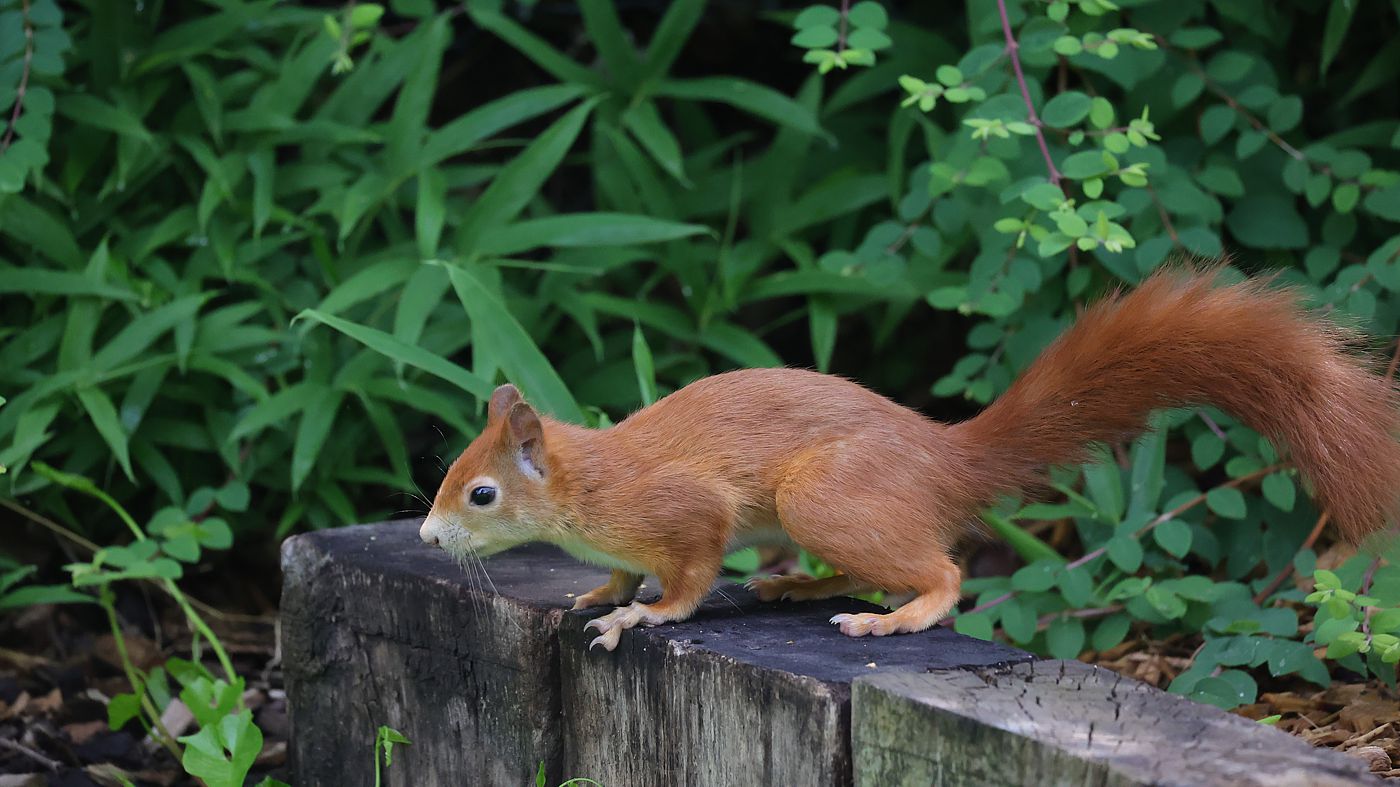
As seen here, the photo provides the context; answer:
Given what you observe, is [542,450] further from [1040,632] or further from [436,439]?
[436,439]

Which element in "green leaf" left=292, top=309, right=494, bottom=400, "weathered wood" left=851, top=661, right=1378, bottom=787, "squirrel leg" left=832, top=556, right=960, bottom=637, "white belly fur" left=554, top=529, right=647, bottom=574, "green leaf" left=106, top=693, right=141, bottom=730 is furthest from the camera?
"green leaf" left=106, top=693, right=141, bottom=730

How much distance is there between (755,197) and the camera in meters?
4.29

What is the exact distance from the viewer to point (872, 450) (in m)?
2.27

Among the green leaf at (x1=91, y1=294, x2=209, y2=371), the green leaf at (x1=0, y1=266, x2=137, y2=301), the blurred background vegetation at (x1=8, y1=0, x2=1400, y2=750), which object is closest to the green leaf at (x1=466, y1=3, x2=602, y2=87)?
the blurred background vegetation at (x1=8, y1=0, x2=1400, y2=750)

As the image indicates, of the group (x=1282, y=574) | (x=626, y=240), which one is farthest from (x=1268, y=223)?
(x=626, y=240)

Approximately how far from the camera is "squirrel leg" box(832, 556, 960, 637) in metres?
2.22

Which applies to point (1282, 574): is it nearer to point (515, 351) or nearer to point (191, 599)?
point (515, 351)

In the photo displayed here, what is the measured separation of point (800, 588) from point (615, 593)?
32cm

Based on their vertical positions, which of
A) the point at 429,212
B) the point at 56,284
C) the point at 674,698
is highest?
the point at 429,212

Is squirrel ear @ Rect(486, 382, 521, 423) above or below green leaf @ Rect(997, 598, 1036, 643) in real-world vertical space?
above

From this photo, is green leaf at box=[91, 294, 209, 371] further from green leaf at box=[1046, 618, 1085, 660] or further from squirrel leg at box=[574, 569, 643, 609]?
green leaf at box=[1046, 618, 1085, 660]

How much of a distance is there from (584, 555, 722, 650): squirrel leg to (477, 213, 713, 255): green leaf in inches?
58.8

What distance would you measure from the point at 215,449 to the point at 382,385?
0.56m

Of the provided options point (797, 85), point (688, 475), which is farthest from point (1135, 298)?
point (797, 85)
